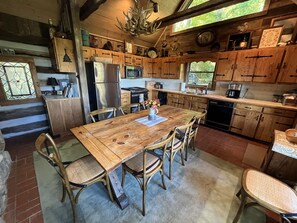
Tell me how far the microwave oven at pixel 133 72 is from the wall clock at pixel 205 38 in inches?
86.2

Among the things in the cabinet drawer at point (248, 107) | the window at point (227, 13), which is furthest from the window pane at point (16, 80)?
the cabinet drawer at point (248, 107)

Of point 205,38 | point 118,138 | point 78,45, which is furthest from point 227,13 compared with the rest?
point 118,138

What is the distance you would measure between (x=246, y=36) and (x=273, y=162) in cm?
315

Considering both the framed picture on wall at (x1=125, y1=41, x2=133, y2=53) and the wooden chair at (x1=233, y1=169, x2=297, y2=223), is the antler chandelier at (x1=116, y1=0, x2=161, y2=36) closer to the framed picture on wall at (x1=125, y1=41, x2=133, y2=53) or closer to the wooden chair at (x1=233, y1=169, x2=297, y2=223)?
the framed picture on wall at (x1=125, y1=41, x2=133, y2=53)

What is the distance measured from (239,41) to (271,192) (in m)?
3.65

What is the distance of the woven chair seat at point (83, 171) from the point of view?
1.30 m

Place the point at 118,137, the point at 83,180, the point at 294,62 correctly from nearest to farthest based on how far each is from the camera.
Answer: the point at 83,180, the point at 118,137, the point at 294,62

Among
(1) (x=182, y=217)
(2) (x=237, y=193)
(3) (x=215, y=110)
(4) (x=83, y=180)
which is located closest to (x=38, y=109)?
(4) (x=83, y=180)

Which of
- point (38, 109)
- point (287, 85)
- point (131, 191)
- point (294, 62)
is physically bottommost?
point (131, 191)

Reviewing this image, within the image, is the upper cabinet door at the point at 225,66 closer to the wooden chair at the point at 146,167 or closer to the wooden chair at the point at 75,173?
the wooden chair at the point at 146,167

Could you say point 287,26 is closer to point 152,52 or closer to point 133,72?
point 152,52

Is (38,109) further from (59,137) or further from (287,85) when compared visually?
(287,85)

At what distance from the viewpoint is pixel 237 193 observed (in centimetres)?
162

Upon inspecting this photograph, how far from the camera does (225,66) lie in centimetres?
341
